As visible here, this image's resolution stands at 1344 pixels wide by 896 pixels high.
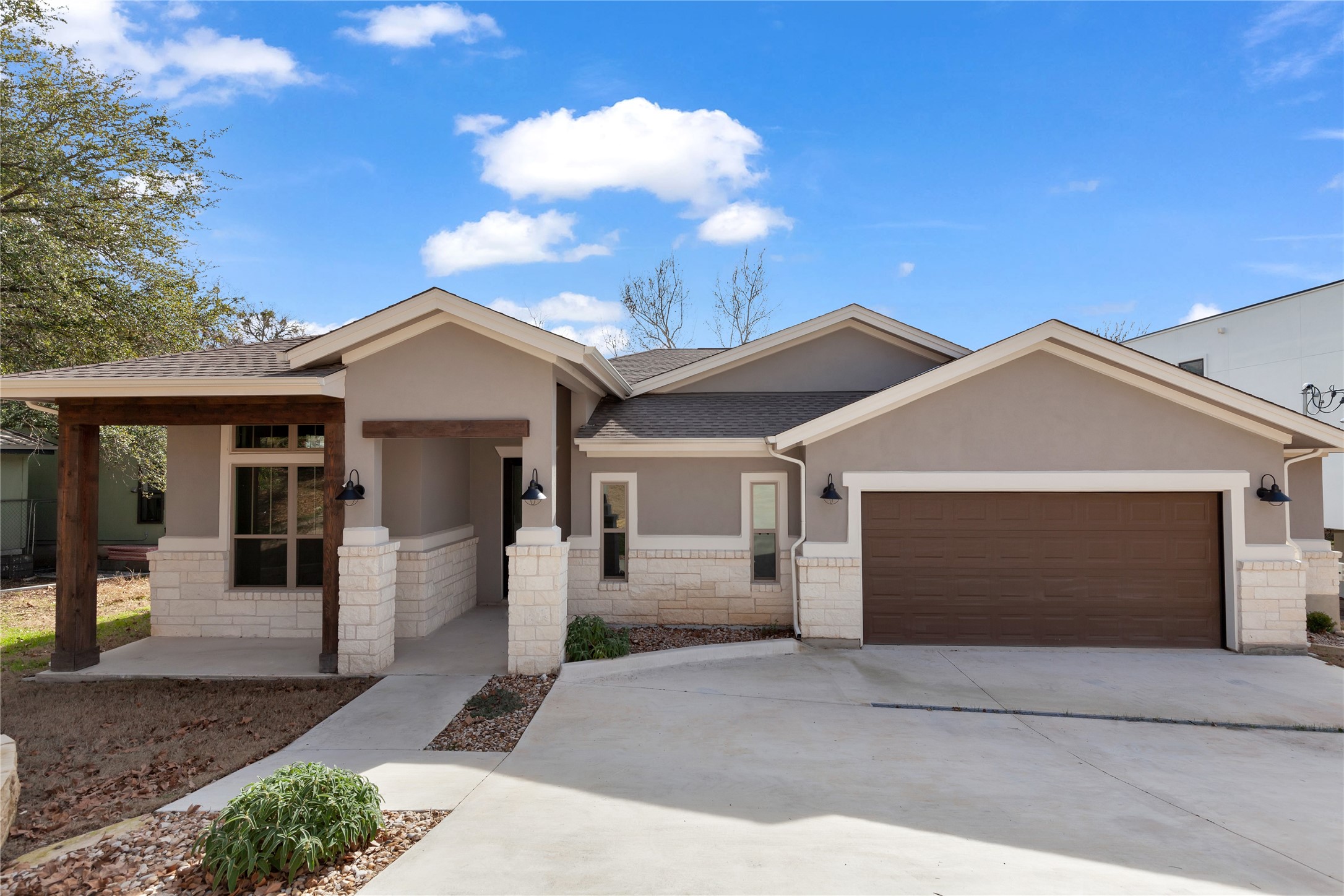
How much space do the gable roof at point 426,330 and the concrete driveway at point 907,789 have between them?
12.5 feet

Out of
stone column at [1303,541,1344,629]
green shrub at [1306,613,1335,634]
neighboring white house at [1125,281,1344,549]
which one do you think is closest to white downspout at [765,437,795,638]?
stone column at [1303,541,1344,629]

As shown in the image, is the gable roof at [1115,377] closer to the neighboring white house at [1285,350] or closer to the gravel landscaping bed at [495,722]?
the gravel landscaping bed at [495,722]

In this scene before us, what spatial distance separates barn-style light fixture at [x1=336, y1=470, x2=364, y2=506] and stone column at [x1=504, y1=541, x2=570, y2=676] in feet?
6.12

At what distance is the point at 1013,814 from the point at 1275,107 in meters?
13.1

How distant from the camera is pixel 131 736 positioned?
20.1ft

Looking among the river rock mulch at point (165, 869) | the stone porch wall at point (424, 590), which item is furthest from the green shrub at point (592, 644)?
the river rock mulch at point (165, 869)

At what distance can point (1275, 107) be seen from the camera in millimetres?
11086

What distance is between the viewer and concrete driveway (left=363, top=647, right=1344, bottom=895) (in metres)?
3.58

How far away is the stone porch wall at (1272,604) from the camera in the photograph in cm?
861

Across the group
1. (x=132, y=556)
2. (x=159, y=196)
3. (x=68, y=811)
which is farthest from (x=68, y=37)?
(x=68, y=811)

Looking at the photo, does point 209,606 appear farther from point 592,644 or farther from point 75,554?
point 592,644

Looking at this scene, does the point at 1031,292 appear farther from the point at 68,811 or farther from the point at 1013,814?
the point at 68,811

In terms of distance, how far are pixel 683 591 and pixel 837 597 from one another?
2438 millimetres

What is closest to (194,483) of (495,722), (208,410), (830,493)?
(208,410)
